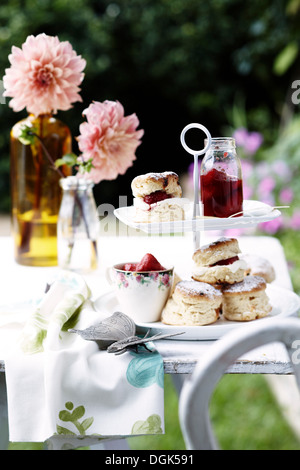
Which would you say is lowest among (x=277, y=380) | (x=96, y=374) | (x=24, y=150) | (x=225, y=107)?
(x=277, y=380)

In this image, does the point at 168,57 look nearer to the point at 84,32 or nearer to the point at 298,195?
the point at 84,32

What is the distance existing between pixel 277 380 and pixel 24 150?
161cm

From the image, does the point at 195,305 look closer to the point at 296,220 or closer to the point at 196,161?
the point at 196,161

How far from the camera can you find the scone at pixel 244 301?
0.92 m

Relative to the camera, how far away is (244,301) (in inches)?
36.2

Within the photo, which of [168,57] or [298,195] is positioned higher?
[168,57]

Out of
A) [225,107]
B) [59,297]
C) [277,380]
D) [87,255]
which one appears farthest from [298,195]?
[225,107]

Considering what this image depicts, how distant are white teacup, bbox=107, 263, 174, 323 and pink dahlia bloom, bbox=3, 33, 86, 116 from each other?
1.67ft

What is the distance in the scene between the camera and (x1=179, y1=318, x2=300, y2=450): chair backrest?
506 millimetres

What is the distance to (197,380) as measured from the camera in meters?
0.50

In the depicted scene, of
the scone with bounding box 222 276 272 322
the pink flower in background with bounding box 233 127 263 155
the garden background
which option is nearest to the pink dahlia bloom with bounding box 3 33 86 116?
the scone with bounding box 222 276 272 322

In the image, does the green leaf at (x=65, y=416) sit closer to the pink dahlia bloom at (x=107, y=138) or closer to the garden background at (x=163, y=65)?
the pink dahlia bloom at (x=107, y=138)

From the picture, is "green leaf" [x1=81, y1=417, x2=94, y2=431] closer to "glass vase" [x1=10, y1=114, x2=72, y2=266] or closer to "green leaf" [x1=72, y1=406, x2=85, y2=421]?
"green leaf" [x1=72, y1=406, x2=85, y2=421]

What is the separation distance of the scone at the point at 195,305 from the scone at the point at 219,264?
28mm
